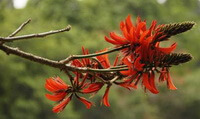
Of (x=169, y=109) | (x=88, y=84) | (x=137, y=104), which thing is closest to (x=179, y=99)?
(x=169, y=109)

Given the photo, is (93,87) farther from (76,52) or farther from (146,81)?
(76,52)

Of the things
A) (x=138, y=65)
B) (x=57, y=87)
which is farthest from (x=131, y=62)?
(x=57, y=87)

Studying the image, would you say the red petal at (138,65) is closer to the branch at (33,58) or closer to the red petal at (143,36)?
the red petal at (143,36)

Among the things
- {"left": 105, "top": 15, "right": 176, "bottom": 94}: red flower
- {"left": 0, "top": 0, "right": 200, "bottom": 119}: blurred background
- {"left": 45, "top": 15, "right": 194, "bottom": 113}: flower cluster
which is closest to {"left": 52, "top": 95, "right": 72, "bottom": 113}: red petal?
{"left": 45, "top": 15, "right": 194, "bottom": 113}: flower cluster

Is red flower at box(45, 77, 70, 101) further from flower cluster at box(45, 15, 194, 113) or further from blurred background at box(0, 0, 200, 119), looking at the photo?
blurred background at box(0, 0, 200, 119)

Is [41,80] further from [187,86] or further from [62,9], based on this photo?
[187,86]
